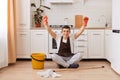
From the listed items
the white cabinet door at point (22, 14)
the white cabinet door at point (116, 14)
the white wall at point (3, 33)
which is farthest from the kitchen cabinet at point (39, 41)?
the white cabinet door at point (116, 14)

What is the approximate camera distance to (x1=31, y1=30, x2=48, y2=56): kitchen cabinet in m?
5.77

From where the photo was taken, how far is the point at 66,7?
6.35 m

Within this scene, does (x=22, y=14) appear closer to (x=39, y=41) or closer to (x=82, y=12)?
(x=39, y=41)

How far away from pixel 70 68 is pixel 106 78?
107 centimetres

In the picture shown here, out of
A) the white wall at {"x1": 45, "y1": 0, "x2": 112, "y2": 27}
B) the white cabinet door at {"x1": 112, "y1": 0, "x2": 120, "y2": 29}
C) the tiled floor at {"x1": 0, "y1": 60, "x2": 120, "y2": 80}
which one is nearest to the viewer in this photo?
the tiled floor at {"x1": 0, "y1": 60, "x2": 120, "y2": 80}

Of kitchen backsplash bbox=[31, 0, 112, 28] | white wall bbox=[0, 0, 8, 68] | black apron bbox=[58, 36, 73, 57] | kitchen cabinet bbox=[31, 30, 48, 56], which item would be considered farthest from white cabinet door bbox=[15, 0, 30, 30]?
black apron bbox=[58, 36, 73, 57]

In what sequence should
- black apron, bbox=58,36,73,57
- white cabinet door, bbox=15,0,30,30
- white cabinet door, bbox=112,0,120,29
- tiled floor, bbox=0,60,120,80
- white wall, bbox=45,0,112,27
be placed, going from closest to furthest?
tiled floor, bbox=0,60,120,80, white cabinet door, bbox=112,0,120,29, black apron, bbox=58,36,73,57, white cabinet door, bbox=15,0,30,30, white wall, bbox=45,0,112,27

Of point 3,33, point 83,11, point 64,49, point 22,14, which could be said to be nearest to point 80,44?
point 64,49

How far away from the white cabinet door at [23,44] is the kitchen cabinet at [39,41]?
121 mm

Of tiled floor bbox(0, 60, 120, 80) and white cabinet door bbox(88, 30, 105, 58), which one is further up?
white cabinet door bbox(88, 30, 105, 58)

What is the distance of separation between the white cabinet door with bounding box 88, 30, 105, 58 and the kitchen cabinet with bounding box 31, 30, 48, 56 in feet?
3.51

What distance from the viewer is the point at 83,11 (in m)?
6.35

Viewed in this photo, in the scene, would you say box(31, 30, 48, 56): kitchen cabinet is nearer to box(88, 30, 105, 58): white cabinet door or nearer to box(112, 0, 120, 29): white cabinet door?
box(88, 30, 105, 58): white cabinet door

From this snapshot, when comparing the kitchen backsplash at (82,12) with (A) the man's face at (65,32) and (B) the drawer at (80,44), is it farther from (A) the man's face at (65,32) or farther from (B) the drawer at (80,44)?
Answer: (A) the man's face at (65,32)
